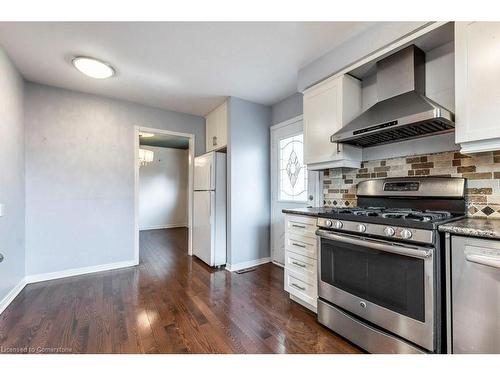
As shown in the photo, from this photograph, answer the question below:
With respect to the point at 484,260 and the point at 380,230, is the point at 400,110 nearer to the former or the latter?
the point at 380,230

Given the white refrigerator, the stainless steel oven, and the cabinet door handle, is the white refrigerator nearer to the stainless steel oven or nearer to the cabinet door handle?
the stainless steel oven

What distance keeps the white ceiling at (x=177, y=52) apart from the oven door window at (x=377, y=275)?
5.72ft

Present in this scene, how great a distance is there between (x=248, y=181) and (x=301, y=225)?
1.40m

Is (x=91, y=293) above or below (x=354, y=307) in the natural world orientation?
below

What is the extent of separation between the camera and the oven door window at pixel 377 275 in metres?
1.32

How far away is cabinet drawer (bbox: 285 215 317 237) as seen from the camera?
2.03 metres

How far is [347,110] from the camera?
2.14 metres

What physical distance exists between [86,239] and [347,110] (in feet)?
11.6

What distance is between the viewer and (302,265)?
214 cm

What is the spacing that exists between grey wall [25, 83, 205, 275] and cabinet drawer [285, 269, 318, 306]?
7.76ft

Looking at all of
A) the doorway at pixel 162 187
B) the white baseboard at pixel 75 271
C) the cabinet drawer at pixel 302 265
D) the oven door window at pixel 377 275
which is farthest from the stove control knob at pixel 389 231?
the doorway at pixel 162 187
